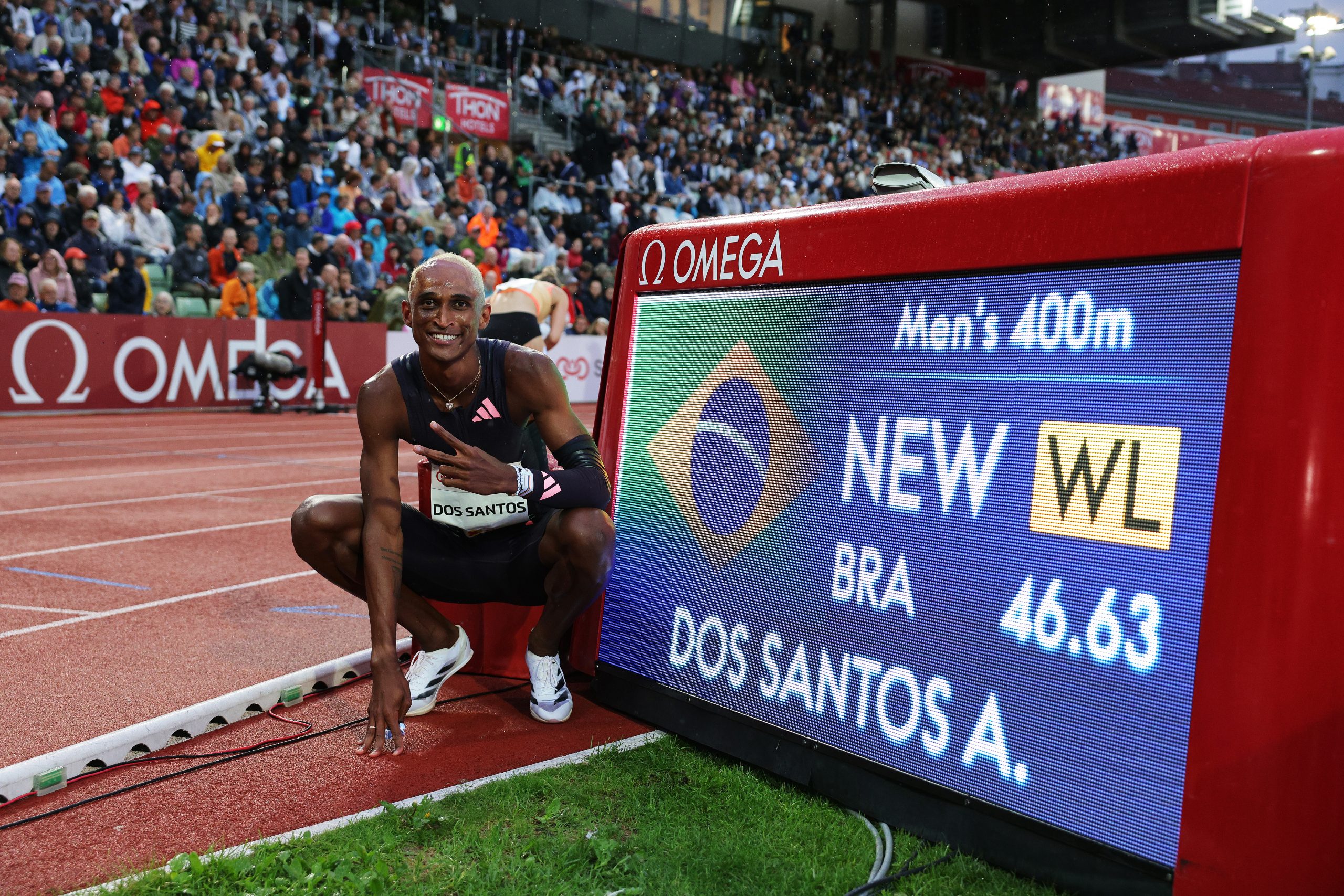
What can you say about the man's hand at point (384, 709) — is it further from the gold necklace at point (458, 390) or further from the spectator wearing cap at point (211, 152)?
the spectator wearing cap at point (211, 152)

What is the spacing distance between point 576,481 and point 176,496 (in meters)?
5.78

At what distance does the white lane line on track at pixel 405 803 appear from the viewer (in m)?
2.44

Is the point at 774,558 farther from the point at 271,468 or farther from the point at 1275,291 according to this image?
the point at 271,468

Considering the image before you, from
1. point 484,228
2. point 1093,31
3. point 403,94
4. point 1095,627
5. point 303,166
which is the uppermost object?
point 1093,31

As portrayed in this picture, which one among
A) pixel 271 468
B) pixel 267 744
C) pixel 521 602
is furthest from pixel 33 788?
pixel 271 468

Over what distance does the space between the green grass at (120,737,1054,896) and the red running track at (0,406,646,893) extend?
0.23 metres

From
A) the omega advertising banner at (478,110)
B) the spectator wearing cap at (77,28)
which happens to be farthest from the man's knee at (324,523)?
the omega advertising banner at (478,110)

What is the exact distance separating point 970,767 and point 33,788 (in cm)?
234

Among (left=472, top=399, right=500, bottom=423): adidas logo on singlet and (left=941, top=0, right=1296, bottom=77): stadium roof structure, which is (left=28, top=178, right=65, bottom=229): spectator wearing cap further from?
(left=941, top=0, right=1296, bottom=77): stadium roof structure

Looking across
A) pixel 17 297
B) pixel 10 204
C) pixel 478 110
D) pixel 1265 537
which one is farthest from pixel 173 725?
pixel 478 110

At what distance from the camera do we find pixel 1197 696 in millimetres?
2084

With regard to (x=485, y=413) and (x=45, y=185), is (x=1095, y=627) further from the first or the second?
(x=45, y=185)

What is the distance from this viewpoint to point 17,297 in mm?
12516

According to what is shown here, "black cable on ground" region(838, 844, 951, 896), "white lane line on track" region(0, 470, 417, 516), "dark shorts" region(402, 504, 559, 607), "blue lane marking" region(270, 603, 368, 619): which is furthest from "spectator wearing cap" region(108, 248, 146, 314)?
"black cable on ground" region(838, 844, 951, 896)
